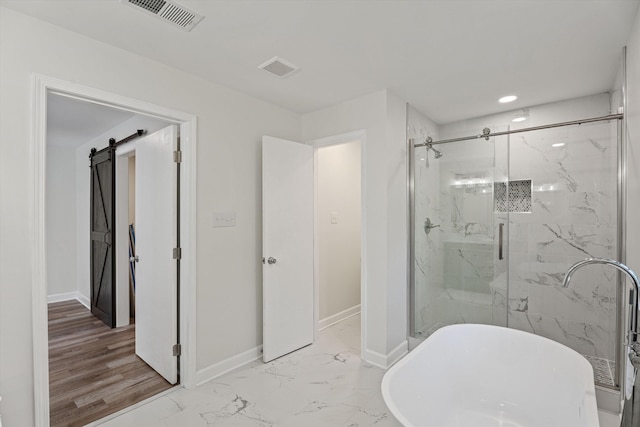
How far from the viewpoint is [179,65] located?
→ 2.28 meters

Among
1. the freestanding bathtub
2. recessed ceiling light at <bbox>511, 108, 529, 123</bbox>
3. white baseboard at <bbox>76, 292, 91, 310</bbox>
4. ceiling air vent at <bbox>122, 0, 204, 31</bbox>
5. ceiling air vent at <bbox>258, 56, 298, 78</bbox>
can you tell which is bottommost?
white baseboard at <bbox>76, 292, 91, 310</bbox>

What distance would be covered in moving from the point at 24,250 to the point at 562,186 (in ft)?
12.6

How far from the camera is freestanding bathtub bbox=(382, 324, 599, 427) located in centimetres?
172

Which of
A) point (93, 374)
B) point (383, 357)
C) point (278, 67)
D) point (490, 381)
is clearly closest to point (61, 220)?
point (93, 374)

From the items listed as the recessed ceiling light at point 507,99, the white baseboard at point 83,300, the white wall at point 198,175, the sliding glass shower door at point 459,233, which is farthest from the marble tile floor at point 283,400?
the white baseboard at point 83,300

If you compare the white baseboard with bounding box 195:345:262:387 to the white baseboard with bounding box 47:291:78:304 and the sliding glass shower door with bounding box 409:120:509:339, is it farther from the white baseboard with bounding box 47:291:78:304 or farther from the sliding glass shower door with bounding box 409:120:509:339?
the white baseboard with bounding box 47:291:78:304

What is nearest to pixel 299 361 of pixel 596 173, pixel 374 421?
pixel 374 421

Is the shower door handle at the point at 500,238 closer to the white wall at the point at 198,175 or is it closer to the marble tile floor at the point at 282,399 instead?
the marble tile floor at the point at 282,399

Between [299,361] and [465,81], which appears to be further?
[299,361]

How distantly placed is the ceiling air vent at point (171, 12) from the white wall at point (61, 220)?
436cm

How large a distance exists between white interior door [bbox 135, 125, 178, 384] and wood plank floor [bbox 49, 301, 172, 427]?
0.14 metres

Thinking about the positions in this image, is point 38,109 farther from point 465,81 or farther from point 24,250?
point 465,81

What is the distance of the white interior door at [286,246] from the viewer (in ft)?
9.32

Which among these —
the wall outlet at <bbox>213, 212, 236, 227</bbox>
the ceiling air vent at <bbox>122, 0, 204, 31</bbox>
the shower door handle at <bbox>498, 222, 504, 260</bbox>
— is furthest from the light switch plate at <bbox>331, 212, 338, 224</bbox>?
the ceiling air vent at <bbox>122, 0, 204, 31</bbox>
